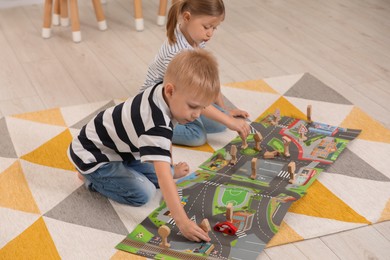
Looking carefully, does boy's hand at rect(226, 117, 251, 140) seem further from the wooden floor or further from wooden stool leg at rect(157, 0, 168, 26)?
wooden stool leg at rect(157, 0, 168, 26)

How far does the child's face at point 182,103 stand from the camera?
148 cm

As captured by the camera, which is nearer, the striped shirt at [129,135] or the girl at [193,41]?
the striped shirt at [129,135]

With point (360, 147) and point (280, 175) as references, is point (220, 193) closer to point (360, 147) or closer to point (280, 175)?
point (280, 175)

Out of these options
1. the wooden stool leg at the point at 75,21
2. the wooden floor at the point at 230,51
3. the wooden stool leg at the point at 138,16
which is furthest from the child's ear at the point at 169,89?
the wooden stool leg at the point at 138,16

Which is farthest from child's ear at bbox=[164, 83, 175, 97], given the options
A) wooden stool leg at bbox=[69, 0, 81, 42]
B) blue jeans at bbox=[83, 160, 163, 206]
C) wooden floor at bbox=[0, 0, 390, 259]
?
wooden stool leg at bbox=[69, 0, 81, 42]

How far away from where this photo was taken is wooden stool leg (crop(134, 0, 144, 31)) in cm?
296

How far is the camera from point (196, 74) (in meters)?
1.45

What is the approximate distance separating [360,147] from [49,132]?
992 millimetres

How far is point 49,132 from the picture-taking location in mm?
2064

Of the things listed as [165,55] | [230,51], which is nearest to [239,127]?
[165,55]

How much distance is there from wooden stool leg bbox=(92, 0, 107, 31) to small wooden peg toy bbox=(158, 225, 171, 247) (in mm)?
1697

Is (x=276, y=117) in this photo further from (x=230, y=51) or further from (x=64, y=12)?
(x=64, y=12)

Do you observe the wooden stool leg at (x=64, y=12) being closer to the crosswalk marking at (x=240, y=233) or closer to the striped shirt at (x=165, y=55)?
the striped shirt at (x=165, y=55)

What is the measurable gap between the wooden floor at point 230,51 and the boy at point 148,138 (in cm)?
66
